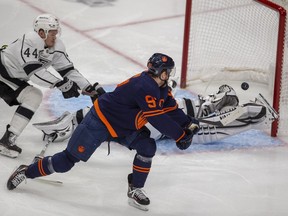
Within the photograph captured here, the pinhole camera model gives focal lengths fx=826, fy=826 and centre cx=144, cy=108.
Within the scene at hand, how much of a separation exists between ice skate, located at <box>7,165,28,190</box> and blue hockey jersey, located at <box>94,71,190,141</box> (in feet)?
1.73

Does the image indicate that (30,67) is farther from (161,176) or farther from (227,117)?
(227,117)

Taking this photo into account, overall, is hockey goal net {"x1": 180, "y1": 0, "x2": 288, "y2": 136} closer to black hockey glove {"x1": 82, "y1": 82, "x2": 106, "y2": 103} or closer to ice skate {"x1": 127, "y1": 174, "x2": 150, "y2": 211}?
black hockey glove {"x1": 82, "y1": 82, "x2": 106, "y2": 103}

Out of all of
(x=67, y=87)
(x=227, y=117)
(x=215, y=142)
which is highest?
(x=67, y=87)

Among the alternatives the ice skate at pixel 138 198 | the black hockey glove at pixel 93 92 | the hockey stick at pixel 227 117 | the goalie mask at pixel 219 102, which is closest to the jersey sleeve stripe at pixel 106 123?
the ice skate at pixel 138 198

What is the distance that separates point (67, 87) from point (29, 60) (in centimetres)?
30

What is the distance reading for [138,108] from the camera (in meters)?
4.21

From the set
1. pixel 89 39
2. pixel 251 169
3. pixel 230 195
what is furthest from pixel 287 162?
pixel 89 39

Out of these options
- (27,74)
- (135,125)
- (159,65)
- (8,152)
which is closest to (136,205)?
(135,125)

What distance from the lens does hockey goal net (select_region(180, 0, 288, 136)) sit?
5891 millimetres

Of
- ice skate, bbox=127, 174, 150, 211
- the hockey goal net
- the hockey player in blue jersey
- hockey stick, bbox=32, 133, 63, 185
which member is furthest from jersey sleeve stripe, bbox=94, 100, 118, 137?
the hockey goal net

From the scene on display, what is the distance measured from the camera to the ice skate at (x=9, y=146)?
485 cm

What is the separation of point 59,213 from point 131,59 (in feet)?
8.97

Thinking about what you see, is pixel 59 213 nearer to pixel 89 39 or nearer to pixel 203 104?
pixel 203 104

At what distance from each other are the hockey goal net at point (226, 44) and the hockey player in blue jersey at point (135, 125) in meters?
1.71
